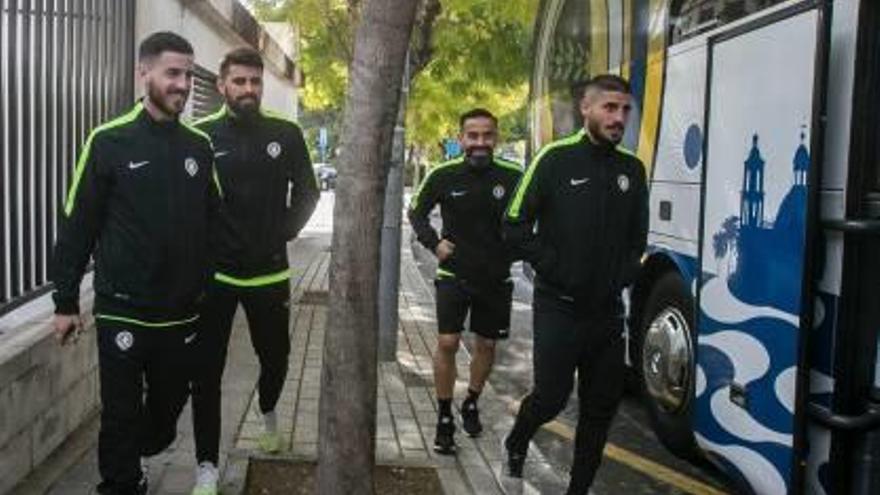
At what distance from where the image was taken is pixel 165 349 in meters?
4.62

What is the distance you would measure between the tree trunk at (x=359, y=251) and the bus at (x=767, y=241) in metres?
1.60

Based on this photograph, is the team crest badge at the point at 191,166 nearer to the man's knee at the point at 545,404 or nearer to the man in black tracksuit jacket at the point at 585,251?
the man in black tracksuit jacket at the point at 585,251

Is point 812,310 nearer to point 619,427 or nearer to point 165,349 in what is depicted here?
point 165,349

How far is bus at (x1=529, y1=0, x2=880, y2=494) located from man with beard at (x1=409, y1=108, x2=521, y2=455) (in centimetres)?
95

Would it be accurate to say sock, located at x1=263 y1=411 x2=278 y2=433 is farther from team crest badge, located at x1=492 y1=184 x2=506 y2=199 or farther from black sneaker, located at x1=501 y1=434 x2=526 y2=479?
team crest badge, located at x1=492 y1=184 x2=506 y2=199

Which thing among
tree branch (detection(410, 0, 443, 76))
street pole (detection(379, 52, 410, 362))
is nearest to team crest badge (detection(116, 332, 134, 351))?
street pole (detection(379, 52, 410, 362))

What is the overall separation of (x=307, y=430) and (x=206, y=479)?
143cm

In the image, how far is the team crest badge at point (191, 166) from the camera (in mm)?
4609

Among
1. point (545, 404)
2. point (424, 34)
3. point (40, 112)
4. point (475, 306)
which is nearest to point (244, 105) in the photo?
point (40, 112)

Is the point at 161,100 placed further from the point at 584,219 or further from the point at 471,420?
the point at 471,420

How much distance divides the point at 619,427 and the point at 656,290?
108cm

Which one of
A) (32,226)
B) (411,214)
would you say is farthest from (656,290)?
(32,226)

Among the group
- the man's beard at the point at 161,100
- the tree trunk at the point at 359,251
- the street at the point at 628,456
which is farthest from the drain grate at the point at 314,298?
the tree trunk at the point at 359,251

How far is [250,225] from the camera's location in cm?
531
